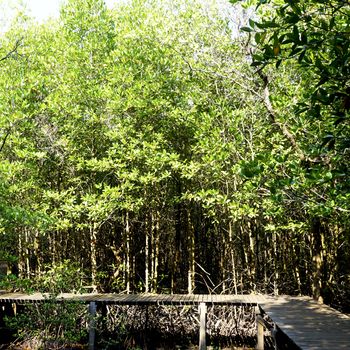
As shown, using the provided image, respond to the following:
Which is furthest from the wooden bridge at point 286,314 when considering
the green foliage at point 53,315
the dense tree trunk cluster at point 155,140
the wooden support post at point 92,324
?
the dense tree trunk cluster at point 155,140

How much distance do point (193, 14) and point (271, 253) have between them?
16.6 feet

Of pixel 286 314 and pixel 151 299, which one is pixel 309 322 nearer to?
pixel 286 314

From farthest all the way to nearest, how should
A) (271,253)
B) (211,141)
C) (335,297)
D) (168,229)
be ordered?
1. (168,229)
2. (271,253)
3. (335,297)
4. (211,141)

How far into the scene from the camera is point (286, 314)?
5.43 metres

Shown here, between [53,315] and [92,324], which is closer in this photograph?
[53,315]

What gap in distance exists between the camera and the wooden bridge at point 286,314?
13.4 ft

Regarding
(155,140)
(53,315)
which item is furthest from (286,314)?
(155,140)

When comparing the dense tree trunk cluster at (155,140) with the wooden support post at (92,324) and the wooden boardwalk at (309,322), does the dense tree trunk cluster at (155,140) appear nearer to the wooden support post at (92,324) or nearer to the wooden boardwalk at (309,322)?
the wooden boardwalk at (309,322)

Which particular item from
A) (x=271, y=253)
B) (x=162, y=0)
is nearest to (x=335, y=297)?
(x=271, y=253)

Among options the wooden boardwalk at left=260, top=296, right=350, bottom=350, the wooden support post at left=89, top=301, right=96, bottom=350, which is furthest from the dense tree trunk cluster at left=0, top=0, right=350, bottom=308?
the wooden support post at left=89, top=301, right=96, bottom=350

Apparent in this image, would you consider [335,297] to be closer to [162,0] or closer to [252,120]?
[252,120]

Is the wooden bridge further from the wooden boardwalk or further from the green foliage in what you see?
the green foliage

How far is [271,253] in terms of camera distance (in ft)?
28.6

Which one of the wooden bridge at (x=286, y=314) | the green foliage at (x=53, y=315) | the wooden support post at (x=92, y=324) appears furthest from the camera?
the wooden support post at (x=92, y=324)
